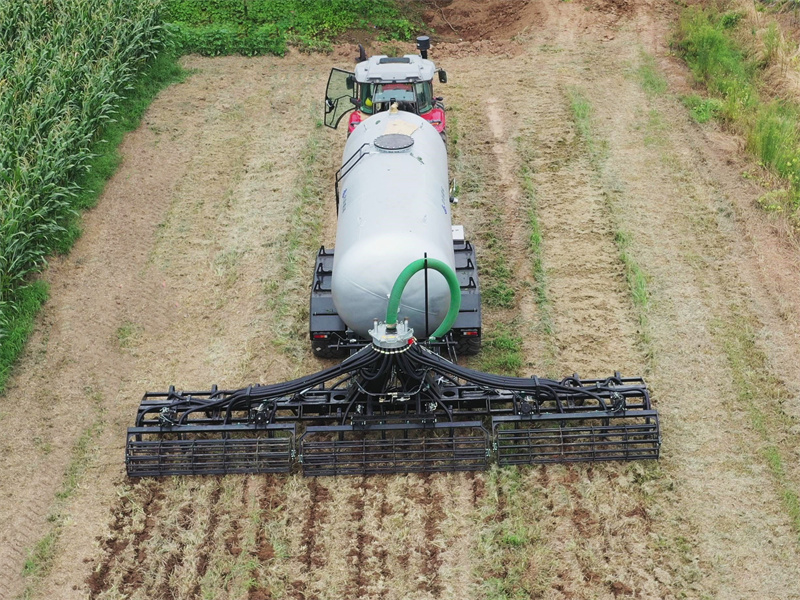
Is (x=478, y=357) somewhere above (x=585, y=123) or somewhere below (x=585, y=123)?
above

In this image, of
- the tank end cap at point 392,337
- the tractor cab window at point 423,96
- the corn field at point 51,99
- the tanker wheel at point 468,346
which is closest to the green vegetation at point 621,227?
the tanker wheel at point 468,346

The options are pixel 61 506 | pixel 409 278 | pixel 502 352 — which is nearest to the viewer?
pixel 409 278

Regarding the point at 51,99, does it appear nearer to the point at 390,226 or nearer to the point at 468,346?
the point at 390,226

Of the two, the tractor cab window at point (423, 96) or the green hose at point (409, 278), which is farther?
the tractor cab window at point (423, 96)

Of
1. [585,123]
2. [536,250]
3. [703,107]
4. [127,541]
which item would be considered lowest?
[585,123]

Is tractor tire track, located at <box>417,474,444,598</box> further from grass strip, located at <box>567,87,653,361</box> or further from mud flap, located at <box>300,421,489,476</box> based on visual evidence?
grass strip, located at <box>567,87,653,361</box>

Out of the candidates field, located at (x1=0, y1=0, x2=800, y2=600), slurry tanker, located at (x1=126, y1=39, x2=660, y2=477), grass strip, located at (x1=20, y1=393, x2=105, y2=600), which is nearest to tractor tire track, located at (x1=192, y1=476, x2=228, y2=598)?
field, located at (x1=0, y1=0, x2=800, y2=600)

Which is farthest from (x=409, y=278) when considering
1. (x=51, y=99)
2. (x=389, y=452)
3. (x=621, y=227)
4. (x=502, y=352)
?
(x=51, y=99)

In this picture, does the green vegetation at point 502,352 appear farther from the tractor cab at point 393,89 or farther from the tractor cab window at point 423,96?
the tractor cab window at point 423,96
